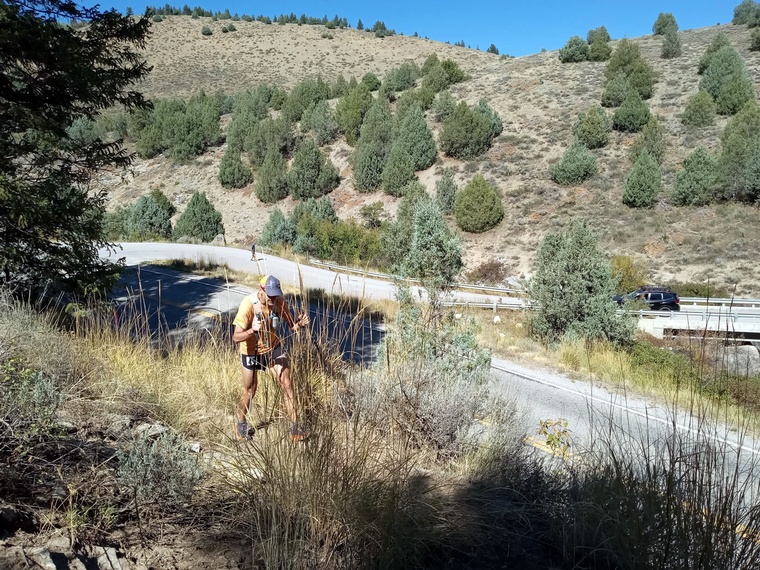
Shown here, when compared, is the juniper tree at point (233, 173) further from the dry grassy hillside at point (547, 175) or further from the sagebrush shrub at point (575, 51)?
the sagebrush shrub at point (575, 51)

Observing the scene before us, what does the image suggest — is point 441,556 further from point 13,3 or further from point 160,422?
point 13,3

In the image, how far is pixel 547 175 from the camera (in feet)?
120

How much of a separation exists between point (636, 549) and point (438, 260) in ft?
15.2

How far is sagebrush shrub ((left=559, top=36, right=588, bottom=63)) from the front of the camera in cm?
5072

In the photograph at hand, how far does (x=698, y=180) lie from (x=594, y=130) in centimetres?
854

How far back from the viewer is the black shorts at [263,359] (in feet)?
11.0

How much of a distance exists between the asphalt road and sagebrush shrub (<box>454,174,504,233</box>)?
11.4 metres

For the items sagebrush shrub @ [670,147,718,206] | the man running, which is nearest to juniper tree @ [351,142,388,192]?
sagebrush shrub @ [670,147,718,206]

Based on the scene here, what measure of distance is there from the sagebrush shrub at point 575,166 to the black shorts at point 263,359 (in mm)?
33813

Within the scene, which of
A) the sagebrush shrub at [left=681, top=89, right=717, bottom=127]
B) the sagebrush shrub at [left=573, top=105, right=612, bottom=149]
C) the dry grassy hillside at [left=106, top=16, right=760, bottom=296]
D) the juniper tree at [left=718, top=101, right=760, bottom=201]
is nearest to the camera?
the dry grassy hillside at [left=106, top=16, right=760, bottom=296]

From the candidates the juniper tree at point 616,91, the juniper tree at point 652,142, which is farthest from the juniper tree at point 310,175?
the juniper tree at point 652,142

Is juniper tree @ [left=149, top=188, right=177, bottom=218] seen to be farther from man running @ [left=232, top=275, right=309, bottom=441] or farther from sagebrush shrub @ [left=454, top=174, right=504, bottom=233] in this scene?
man running @ [left=232, top=275, right=309, bottom=441]

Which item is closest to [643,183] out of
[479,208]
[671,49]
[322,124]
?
[479,208]

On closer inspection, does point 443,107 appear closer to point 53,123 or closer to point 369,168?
point 369,168
